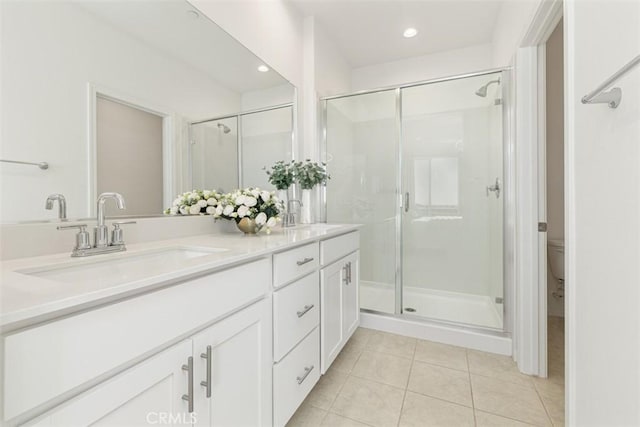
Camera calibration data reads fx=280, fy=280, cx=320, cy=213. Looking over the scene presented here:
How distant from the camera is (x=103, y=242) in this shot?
3.10 feet

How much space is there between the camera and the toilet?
2230 mm

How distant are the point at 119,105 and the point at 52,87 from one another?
0.22m

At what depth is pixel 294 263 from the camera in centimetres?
121

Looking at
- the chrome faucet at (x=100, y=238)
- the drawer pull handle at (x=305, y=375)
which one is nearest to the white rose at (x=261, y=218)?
the chrome faucet at (x=100, y=238)

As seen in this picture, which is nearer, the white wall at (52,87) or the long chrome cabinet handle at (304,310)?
the white wall at (52,87)

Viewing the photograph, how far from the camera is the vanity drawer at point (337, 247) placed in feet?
4.90

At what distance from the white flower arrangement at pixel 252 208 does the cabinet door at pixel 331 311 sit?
0.40 m

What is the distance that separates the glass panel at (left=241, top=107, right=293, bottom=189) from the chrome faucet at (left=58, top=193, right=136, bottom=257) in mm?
857

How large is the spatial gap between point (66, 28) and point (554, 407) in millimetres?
2557

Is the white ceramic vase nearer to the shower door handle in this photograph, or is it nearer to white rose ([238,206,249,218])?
white rose ([238,206,249,218])

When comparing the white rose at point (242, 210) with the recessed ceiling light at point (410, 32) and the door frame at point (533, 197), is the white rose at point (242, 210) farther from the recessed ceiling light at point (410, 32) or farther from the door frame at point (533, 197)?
the recessed ceiling light at point (410, 32)

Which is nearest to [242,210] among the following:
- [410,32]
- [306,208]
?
[306,208]

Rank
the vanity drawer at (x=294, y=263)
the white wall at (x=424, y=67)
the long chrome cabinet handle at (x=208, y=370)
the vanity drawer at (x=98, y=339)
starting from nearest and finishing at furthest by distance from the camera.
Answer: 1. the vanity drawer at (x=98, y=339)
2. the long chrome cabinet handle at (x=208, y=370)
3. the vanity drawer at (x=294, y=263)
4. the white wall at (x=424, y=67)

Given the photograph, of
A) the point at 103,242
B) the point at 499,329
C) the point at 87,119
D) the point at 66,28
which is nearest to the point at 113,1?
the point at 66,28
